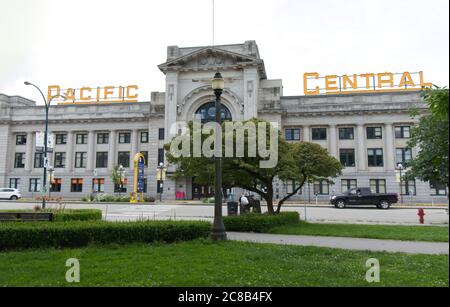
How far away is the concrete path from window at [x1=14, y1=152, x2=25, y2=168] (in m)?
54.9

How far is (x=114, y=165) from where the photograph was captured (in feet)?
181

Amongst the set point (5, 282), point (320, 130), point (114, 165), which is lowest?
point (5, 282)

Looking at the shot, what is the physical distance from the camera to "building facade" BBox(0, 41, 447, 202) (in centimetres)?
4938

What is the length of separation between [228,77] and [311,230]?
39319mm

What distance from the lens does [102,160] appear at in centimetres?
5688

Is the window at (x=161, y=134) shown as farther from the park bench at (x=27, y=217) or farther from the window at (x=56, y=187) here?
the park bench at (x=27, y=217)

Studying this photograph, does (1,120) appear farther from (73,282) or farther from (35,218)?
(73,282)

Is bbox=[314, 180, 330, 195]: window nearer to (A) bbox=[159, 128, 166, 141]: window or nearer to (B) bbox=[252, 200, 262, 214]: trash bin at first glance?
(A) bbox=[159, 128, 166, 141]: window

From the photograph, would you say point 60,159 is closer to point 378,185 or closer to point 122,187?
point 122,187

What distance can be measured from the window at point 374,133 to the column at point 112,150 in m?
37.6

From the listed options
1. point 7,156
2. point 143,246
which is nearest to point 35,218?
point 143,246

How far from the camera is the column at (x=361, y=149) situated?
49.6 m

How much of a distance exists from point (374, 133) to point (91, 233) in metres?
46.4

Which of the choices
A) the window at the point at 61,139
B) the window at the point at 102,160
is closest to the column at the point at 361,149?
the window at the point at 102,160
